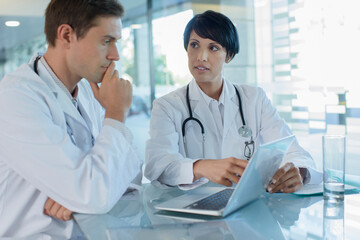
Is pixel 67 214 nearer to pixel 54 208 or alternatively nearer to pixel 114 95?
pixel 54 208

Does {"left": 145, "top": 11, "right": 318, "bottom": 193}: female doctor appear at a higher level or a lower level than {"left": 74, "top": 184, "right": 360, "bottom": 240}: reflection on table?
higher

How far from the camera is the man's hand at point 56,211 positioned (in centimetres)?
123

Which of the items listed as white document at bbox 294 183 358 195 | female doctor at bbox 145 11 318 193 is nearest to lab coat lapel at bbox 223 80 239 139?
female doctor at bbox 145 11 318 193

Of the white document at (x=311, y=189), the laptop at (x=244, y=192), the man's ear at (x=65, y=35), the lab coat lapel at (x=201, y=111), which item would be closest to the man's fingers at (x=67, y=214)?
the laptop at (x=244, y=192)

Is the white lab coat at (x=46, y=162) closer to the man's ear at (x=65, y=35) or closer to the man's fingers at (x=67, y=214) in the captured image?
the man's fingers at (x=67, y=214)

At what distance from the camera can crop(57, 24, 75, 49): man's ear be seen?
144cm

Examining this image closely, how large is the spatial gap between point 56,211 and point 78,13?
0.70 m

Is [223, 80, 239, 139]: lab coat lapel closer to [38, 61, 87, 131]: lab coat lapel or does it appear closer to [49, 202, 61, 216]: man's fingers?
[38, 61, 87, 131]: lab coat lapel

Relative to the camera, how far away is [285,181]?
4.54 feet

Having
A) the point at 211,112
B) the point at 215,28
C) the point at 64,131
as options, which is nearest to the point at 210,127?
the point at 211,112

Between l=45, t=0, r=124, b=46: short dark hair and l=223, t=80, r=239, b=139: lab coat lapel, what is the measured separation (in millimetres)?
799

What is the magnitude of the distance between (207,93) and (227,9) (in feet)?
10.5

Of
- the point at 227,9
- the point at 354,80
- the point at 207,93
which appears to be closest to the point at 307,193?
the point at 207,93

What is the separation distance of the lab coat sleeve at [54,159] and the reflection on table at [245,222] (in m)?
0.07
